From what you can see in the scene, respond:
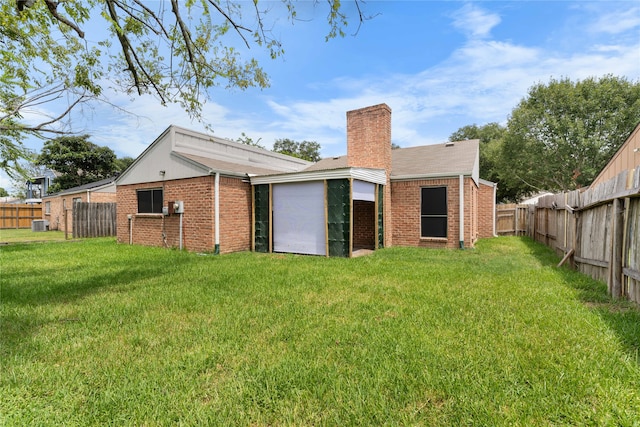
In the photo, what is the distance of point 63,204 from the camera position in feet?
74.7

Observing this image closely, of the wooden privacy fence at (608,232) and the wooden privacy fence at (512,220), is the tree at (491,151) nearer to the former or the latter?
the wooden privacy fence at (512,220)

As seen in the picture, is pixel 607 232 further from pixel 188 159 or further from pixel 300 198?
pixel 188 159

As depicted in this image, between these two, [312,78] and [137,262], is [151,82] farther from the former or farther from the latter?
[137,262]

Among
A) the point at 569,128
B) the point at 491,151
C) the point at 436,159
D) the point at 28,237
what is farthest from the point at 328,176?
the point at 491,151

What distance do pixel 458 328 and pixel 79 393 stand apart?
12.2ft

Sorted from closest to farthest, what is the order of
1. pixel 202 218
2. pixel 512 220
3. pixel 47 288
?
pixel 47 288
pixel 202 218
pixel 512 220

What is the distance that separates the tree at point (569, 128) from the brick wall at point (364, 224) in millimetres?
19042

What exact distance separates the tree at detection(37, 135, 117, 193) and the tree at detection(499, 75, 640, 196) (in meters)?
40.8

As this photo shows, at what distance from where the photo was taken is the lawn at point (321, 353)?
84.8 inches

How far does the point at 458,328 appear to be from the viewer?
138 inches

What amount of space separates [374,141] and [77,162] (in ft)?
117

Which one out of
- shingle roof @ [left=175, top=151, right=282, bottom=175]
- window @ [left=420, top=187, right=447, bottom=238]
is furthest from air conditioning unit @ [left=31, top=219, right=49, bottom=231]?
window @ [left=420, top=187, right=447, bottom=238]

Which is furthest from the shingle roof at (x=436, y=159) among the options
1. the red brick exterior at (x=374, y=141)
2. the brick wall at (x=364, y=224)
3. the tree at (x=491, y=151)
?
the tree at (x=491, y=151)

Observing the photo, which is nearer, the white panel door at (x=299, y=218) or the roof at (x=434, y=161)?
the white panel door at (x=299, y=218)
